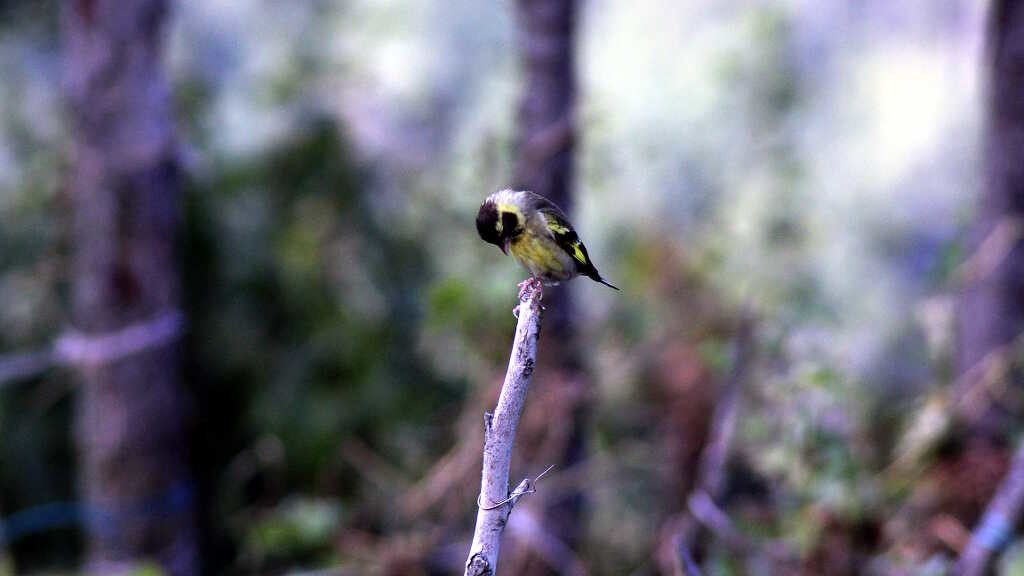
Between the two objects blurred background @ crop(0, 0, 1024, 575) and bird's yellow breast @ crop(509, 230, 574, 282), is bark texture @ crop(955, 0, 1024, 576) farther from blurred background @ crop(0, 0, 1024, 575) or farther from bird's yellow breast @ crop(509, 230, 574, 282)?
bird's yellow breast @ crop(509, 230, 574, 282)

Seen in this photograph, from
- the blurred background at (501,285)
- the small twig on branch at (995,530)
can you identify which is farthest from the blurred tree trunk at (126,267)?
the small twig on branch at (995,530)

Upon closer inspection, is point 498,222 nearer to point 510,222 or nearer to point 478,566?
point 510,222

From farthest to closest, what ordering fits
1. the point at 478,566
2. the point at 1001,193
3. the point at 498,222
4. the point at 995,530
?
the point at 1001,193, the point at 995,530, the point at 498,222, the point at 478,566

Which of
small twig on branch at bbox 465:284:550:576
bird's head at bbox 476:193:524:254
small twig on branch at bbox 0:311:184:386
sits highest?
small twig on branch at bbox 0:311:184:386

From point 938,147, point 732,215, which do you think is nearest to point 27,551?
point 732,215

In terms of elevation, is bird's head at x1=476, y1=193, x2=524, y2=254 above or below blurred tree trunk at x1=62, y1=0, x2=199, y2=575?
below

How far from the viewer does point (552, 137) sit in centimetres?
263

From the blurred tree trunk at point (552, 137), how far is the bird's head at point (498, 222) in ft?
4.25

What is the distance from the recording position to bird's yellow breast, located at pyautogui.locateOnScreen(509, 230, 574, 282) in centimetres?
132

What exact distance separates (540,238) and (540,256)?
0.03 meters

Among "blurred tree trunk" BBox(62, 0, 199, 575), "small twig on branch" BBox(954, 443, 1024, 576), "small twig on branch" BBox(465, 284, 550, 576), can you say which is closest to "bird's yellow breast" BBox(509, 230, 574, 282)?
"small twig on branch" BBox(465, 284, 550, 576)

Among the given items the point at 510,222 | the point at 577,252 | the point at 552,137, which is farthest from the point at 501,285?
the point at 510,222

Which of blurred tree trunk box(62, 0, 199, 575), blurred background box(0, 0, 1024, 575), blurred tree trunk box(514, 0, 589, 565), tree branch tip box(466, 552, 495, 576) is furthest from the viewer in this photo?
blurred tree trunk box(62, 0, 199, 575)

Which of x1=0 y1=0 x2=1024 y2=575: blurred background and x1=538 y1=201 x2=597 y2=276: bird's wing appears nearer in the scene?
x1=538 y1=201 x2=597 y2=276: bird's wing
